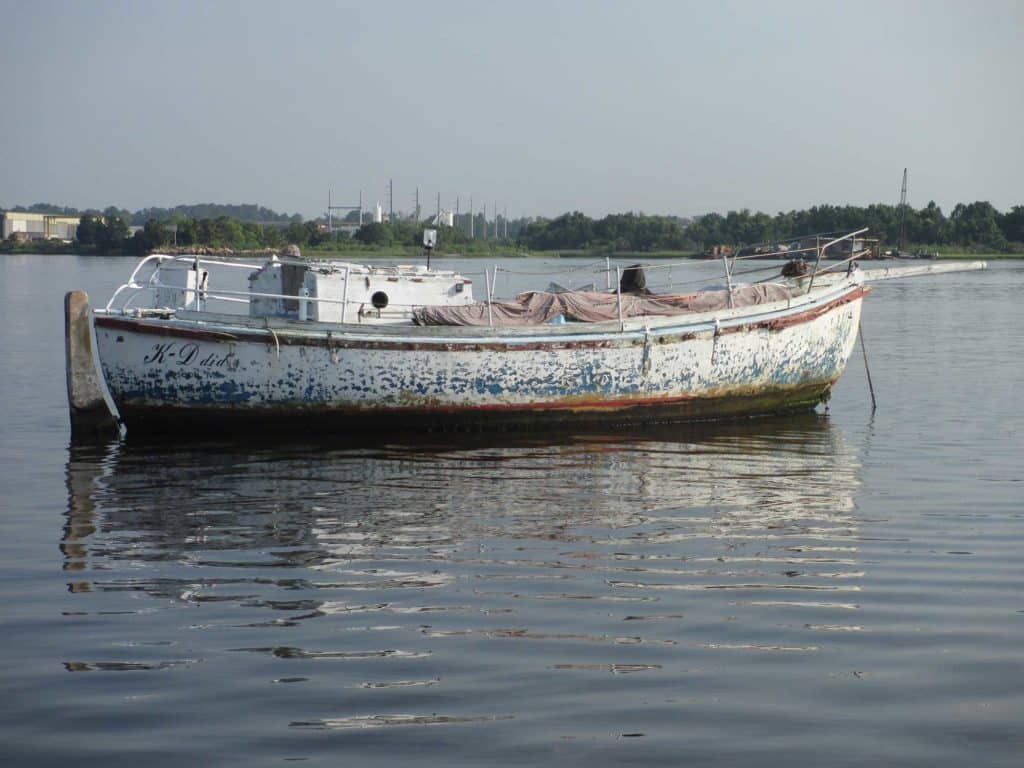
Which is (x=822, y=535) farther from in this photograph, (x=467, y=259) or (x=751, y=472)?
(x=467, y=259)

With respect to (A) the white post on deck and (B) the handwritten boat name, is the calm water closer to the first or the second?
(B) the handwritten boat name

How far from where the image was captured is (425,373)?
1695cm

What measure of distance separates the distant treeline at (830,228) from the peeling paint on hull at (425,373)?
100236 millimetres

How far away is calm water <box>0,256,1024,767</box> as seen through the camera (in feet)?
20.9

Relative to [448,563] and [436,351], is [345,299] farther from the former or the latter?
[448,563]

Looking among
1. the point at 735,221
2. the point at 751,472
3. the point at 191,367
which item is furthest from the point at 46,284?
the point at 735,221

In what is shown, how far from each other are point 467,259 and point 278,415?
118158mm

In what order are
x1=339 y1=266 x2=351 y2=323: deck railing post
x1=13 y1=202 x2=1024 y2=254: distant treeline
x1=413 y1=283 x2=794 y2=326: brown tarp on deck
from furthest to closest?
1. x1=13 y1=202 x2=1024 y2=254: distant treeline
2. x1=413 y1=283 x2=794 y2=326: brown tarp on deck
3. x1=339 y1=266 x2=351 y2=323: deck railing post

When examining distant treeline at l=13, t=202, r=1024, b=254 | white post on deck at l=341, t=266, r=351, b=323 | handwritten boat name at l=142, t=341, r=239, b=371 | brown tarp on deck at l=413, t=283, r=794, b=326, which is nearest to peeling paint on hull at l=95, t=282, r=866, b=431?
handwritten boat name at l=142, t=341, r=239, b=371

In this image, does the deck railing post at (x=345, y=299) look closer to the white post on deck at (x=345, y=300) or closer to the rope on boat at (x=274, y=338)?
the white post on deck at (x=345, y=300)

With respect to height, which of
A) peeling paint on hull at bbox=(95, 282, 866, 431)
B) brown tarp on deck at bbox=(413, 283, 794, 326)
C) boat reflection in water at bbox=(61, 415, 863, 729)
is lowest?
boat reflection in water at bbox=(61, 415, 863, 729)

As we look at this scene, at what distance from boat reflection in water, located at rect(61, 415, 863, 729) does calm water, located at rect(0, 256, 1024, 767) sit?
4cm

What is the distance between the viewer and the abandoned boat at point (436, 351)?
1648cm

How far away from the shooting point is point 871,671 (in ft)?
24.0
